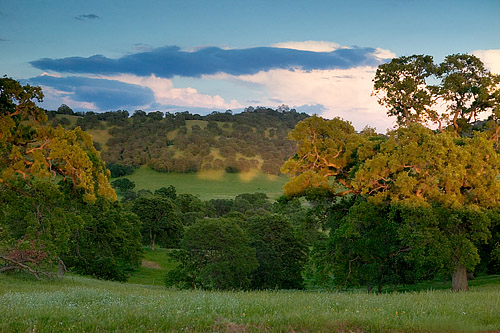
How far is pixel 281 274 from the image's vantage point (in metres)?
55.7

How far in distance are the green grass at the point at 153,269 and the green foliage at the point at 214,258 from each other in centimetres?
959

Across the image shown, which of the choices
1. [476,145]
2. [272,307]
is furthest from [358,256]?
[272,307]

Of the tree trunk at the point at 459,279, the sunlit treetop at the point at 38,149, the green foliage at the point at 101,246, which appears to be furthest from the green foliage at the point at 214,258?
the tree trunk at the point at 459,279

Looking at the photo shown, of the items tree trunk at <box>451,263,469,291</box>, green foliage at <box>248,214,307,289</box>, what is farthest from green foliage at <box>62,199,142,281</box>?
tree trunk at <box>451,263,469,291</box>

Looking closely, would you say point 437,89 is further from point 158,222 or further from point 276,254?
point 158,222

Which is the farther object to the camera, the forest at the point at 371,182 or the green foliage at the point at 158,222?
the green foliage at the point at 158,222

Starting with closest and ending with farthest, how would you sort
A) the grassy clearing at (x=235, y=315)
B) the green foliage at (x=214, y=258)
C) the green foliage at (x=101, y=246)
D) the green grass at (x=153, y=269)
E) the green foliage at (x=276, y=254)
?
→ the grassy clearing at (x=235, y=315), the green foliage at (x=214, y=258), the green foliage at (x=101, y=246), the green foliage at (x=276, y=254), the green grass at (x=153, y=269)

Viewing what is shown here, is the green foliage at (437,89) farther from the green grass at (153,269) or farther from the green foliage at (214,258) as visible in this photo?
the green grass at (153,269)

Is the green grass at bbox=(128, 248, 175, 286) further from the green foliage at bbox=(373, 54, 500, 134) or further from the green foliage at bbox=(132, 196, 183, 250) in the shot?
the green foliage at bbox=(373, 54, 500, 134)

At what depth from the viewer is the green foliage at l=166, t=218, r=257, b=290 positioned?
47.6 meters

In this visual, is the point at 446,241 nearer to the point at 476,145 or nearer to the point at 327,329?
the point at 476,145

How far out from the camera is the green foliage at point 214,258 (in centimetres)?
4762

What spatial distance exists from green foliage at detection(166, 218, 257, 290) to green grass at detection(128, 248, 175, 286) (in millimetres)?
9590

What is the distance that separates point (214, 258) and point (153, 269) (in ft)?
81.4
